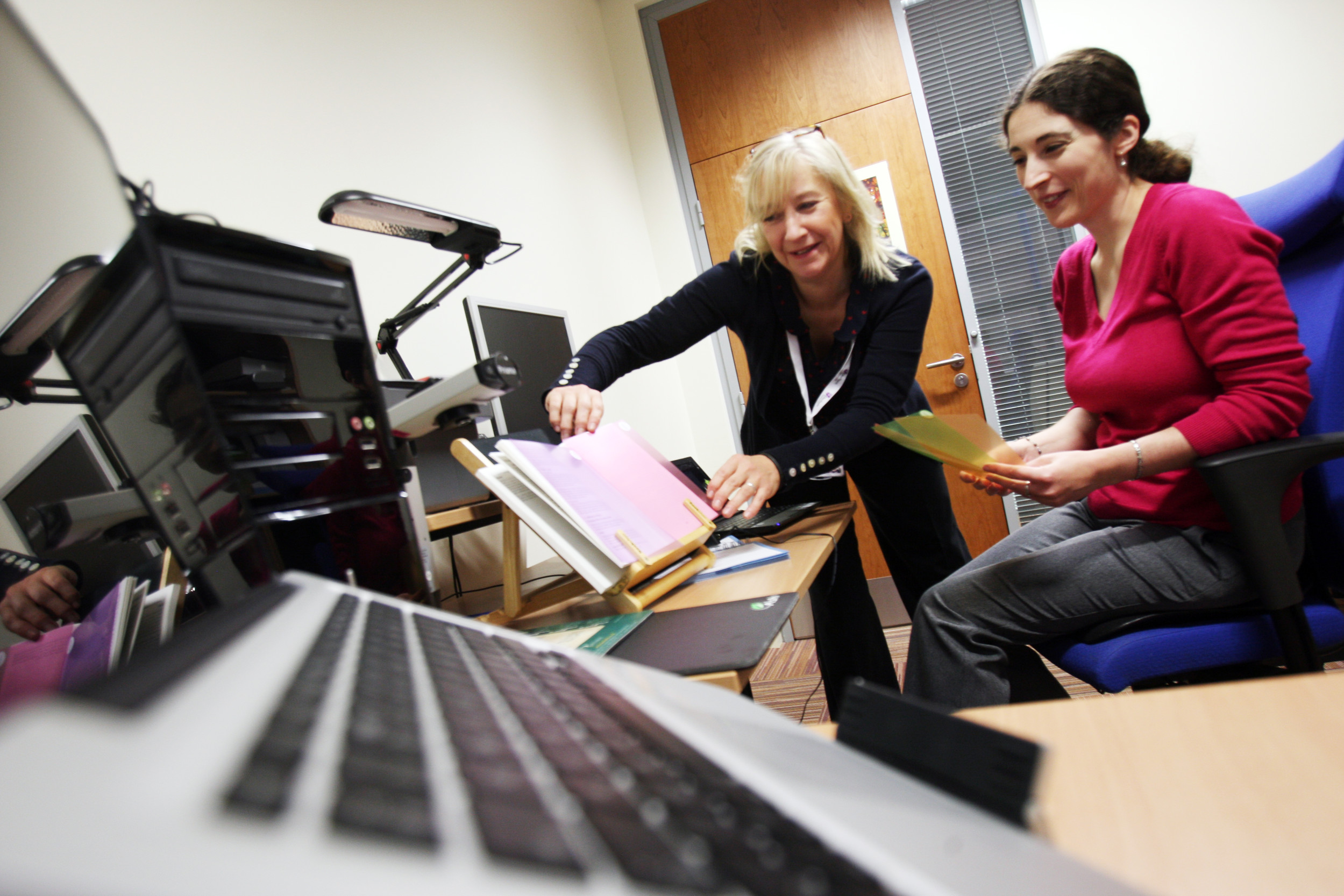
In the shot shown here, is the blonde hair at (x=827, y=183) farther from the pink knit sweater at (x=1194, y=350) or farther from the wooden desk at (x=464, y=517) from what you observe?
the wooden desk at (x=464, y=517)

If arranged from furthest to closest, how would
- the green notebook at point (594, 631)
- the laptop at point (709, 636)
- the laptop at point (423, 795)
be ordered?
1. the green notebook at point (594, 631)
2. the laptop at point (709, 636)
3. the laptop at point (423, 795)

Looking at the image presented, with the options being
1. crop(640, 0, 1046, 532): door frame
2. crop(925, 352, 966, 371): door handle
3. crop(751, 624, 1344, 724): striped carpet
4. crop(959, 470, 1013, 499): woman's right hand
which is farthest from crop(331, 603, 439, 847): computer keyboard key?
crop(925, 352, 966, 371): door handle

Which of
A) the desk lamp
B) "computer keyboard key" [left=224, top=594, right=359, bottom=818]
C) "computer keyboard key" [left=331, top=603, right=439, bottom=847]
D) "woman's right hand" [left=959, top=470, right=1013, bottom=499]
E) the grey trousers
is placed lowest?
the grey trousers

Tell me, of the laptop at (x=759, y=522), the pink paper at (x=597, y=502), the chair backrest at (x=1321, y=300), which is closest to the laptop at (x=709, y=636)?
the pink paper at (x=597, y=502)

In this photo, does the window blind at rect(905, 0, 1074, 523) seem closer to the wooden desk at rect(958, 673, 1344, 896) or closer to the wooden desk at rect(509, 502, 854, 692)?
the wooden desk at rect(509, 502, 854, 692)

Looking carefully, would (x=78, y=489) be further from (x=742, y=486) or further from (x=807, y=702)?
(x=807, y=702)

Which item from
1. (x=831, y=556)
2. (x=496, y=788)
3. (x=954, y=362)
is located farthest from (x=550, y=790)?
(x=954, y=362)

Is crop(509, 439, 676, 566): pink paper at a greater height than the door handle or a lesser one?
lesser

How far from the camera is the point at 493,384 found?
910mm

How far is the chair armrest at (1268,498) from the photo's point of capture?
90cm

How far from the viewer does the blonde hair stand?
143 cm

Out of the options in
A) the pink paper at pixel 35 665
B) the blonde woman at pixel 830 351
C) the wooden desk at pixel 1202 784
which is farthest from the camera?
the blonde woman at pixel 830 351

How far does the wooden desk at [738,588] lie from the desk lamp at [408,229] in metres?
0.63

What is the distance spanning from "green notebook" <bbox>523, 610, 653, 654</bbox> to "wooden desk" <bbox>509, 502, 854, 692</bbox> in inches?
1.5
